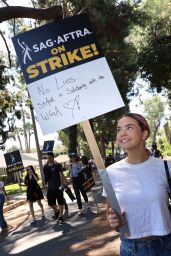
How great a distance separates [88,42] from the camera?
4.07m

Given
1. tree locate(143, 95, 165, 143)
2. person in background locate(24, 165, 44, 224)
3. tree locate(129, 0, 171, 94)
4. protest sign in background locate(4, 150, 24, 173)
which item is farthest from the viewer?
tree locate(143, 95, 165, 143)

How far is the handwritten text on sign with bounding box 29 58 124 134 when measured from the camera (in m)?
3.83

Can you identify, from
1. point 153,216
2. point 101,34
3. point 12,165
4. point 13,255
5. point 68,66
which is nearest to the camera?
point 153,216

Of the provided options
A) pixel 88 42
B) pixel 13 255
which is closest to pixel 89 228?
pixel 13 255

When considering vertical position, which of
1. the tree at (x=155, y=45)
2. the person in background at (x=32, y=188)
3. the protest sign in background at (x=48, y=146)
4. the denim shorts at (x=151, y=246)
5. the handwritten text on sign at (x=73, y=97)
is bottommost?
the denim shorts at (x=151, y=246)

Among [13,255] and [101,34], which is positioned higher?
[101,34]

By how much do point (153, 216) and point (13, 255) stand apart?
6.52 meters

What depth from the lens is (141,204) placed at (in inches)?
137

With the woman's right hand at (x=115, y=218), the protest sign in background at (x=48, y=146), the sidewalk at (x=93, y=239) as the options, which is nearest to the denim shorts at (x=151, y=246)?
the woman's right hand at (x=115, y=218)

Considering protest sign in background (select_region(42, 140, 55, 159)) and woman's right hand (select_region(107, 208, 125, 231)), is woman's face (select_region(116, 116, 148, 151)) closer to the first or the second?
woman's right hand (select_region(107, 208, 125, 231))

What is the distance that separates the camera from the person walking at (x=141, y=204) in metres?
3.46

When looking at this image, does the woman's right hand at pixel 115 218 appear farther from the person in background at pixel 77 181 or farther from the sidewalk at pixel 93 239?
the person in background at pixel 77 181

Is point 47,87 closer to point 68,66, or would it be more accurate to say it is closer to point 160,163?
point 68,66

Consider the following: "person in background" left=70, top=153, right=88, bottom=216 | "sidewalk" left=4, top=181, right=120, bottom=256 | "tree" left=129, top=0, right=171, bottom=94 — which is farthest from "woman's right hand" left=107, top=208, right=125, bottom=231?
"tree" left=129, top=0, right=171, bottom=94
